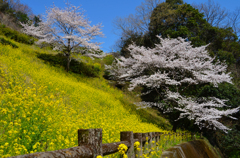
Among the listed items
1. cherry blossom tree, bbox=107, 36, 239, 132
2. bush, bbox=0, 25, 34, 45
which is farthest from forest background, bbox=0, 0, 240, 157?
bush, bbox=0, 25, 34, 45

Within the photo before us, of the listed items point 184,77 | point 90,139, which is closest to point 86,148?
point 90,139

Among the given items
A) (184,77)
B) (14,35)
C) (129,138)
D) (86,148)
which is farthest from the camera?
(14,35)

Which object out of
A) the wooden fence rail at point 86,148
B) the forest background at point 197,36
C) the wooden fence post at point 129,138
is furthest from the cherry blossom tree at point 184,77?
the wooden fence rail at point 86,148

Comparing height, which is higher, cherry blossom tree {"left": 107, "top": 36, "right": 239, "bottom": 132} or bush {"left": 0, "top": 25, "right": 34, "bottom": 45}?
bush {"left": 0, "top": 25, "right": 34, "bottom": 45}

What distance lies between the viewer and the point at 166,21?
20.0 meters

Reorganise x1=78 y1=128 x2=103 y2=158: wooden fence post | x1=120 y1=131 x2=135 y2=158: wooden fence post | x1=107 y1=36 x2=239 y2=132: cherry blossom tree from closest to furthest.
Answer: x1=78 y1=128 x2=103 y2=158: wooden fence post → x1=120 y1=131 x2=135 y2=158: wooden fence post → x1=107 y1=36 x2=239 y2=132: cherry blossom tree

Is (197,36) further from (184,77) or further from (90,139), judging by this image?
(90,139)

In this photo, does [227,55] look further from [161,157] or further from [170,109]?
[161,157]

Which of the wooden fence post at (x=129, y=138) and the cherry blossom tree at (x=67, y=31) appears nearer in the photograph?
Answer: the wooden fence post at (x=129, y=138)

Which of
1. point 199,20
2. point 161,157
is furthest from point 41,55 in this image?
point 199,20

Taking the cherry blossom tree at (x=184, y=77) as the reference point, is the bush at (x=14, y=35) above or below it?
above

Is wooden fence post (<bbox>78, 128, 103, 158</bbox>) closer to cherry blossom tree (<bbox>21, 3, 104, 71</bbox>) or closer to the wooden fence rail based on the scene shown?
the wooden fence rail

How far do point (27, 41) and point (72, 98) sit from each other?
12.2 metres

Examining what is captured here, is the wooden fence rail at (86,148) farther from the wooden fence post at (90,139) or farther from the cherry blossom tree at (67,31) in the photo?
the cherry blossom tree at (67,31)
